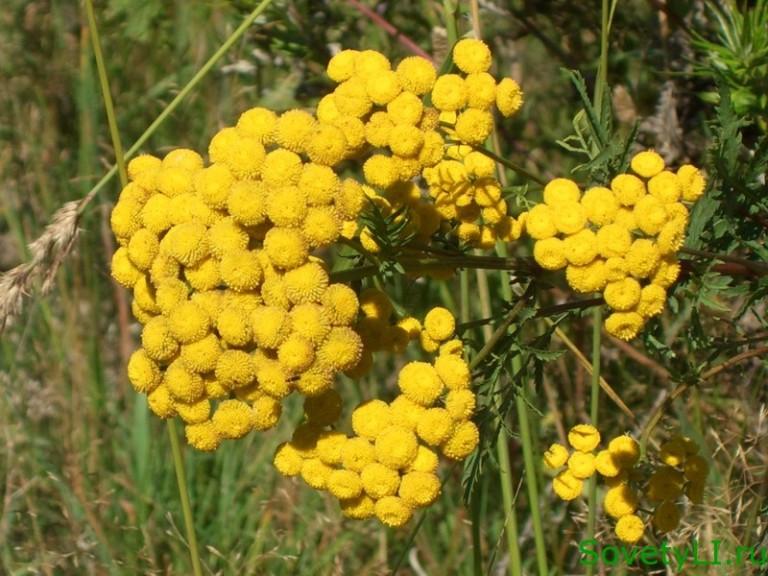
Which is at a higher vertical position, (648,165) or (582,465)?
(648,165)

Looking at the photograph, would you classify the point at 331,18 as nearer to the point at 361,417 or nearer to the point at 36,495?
the point at 36,495

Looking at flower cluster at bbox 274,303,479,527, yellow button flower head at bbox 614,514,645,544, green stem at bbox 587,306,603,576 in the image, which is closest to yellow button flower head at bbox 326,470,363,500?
flower cluster at bbox 274,303,479,527

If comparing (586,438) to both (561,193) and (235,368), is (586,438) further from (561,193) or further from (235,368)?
(235,368)

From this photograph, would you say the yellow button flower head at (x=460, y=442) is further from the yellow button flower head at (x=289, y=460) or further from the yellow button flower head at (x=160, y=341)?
the yellow button flower head at (x=160, y=341)

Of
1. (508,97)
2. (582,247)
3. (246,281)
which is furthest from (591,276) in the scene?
(246,281)

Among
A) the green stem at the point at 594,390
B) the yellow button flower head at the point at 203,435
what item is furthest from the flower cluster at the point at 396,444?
the green stem at the point at 594,390

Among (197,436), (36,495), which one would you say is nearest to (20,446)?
(36,495)

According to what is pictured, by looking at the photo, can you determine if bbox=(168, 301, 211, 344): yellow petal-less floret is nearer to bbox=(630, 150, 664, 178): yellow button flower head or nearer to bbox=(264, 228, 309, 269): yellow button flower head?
bbox=(264, 228, 309, 269): yellow button flower head
